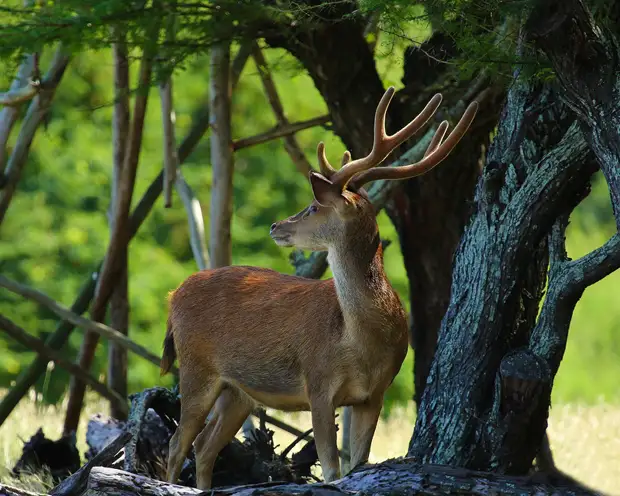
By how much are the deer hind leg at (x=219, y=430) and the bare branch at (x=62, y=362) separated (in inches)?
102

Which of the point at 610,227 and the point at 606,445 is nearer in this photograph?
the point at 606,445

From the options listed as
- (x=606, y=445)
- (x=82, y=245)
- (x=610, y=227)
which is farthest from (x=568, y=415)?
(x=610, y=227)

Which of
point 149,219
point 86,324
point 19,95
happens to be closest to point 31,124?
point 19,95

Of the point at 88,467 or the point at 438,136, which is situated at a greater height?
the point at 438,136

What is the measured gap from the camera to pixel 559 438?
9.70 meters

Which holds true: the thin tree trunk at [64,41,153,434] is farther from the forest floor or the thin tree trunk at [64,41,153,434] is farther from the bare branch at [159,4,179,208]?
the forest floor

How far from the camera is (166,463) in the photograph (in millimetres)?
6832

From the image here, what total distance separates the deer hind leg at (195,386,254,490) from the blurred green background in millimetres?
9174

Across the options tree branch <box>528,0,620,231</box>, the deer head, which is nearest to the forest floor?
the deer head

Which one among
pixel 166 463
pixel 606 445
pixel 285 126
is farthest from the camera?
pixel 606 445

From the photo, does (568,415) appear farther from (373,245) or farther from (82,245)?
(82,245)

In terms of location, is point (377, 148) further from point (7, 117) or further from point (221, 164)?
point (7, 117)

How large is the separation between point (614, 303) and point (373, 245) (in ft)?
45.2

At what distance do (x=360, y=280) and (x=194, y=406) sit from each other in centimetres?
123
